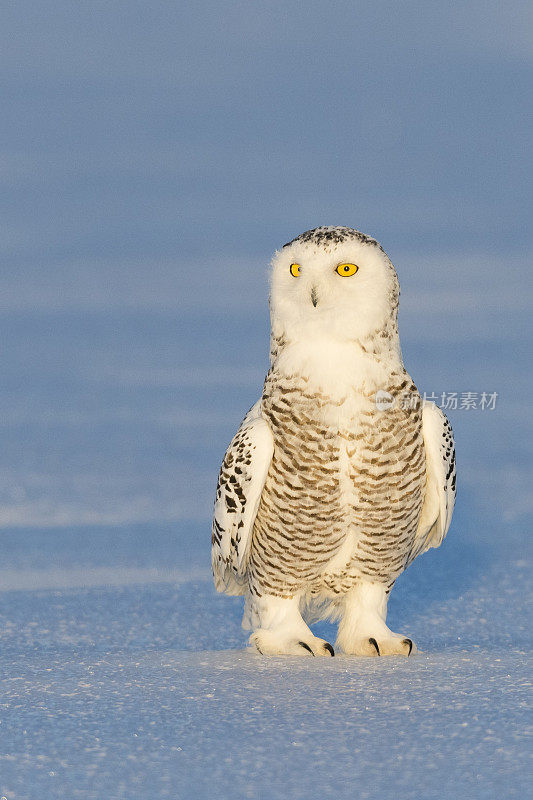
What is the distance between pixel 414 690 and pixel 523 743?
71cm

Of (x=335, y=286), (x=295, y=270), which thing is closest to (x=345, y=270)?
(x=335, y=286)

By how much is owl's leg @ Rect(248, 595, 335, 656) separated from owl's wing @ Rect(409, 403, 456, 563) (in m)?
0.62

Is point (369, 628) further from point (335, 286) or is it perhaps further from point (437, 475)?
point (335, 286)

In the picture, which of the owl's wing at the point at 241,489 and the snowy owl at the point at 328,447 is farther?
the owl's wing at the point at 241,489

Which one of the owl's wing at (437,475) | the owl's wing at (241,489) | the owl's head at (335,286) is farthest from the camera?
the owl's wing at (437,475)

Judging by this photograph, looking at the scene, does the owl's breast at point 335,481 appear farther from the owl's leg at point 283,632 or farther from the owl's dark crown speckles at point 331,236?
the owl's dark crown speckles at point 331,236

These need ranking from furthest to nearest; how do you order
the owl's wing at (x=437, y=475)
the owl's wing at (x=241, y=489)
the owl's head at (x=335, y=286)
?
the owl's wing at (x=437, y=475), the owl's wing at (x=241, y=489), the owl's head at (x=335, y=286)

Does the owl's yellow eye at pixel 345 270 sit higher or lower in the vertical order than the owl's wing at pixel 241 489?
higher

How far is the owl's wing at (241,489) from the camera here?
212 inches

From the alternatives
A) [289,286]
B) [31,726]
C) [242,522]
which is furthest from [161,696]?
[289,286]

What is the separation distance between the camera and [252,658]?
5.58 metres

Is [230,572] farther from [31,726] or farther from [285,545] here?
[31,726]

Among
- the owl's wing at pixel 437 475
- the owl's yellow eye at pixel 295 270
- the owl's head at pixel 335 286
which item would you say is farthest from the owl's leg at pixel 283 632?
the owl's yellow eye at pixel 295 270

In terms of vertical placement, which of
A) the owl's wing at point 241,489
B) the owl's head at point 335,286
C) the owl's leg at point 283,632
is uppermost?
the owl's head at point 335,286
